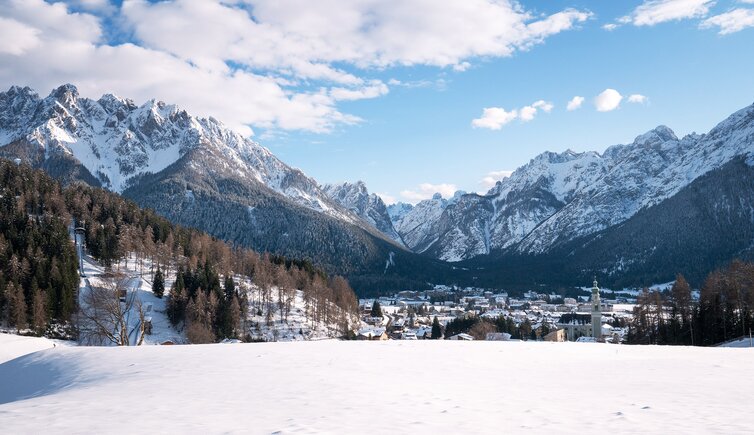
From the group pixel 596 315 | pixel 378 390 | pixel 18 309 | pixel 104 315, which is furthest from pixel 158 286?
pixel 596 315

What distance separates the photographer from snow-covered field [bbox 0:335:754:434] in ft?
41.8

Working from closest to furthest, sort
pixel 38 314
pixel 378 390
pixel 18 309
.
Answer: pixel 378 390, pixel 18 309, pixel 38 314

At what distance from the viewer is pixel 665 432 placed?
39.4 feet

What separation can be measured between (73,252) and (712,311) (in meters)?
89.3

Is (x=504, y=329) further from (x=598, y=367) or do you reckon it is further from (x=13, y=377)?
(x=13, y=377)

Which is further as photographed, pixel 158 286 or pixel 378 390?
pixel 158 286

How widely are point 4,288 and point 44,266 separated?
295 inches

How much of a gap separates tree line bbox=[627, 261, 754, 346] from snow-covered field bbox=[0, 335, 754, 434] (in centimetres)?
3525

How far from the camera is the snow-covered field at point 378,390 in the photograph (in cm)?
1273

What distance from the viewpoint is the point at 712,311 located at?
200 feet

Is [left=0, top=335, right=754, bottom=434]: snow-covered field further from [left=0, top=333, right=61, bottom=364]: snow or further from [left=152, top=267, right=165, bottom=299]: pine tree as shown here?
[left=152, top=267, right=165, bottom=299]: pine tree

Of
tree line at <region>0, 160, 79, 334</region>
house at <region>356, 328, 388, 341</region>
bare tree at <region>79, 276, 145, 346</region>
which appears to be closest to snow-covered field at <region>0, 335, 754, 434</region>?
bare tree at <region>79, 276, 145, 346</region>

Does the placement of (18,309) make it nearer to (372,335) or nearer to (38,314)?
(38,314)

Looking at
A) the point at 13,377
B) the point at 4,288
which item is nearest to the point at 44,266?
the point at 4,288
